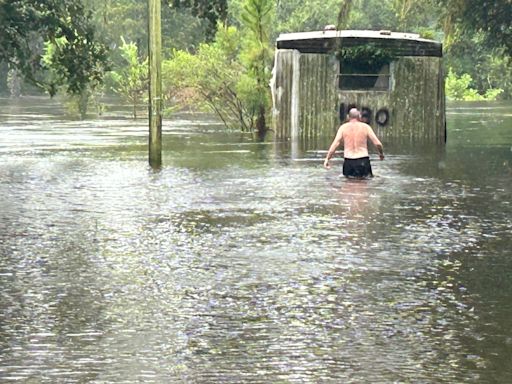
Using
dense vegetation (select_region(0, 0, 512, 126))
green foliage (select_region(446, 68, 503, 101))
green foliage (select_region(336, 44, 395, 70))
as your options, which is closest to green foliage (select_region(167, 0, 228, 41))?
dense vegetation (select_region(0, 0, 512, 126))

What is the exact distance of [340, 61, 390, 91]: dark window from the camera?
122 feet

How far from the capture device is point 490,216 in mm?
17375

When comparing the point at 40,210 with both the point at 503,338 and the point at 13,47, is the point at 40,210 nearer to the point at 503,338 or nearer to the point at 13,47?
the point at 503,338

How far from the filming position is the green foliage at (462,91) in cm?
11144

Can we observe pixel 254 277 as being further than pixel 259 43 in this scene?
No

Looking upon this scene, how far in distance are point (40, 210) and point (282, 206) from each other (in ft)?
10.7

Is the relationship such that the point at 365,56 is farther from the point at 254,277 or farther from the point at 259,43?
the point at 254,277

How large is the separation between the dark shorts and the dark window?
14313mm

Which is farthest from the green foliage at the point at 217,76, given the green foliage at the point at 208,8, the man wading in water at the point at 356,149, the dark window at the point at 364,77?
the man wading in water at the point at 356,149

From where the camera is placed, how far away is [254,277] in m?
11.9

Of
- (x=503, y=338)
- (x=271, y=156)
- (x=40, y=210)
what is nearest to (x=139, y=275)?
(x=503, y=338)

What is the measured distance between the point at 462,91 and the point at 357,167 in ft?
297

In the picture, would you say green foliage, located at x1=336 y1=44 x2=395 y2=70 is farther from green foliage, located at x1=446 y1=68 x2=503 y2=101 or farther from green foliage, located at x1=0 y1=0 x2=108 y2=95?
green foliage, located at x1=446 y1=68 x2=503 y2=101

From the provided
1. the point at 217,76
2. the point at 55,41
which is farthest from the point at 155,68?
the point at 217,76
